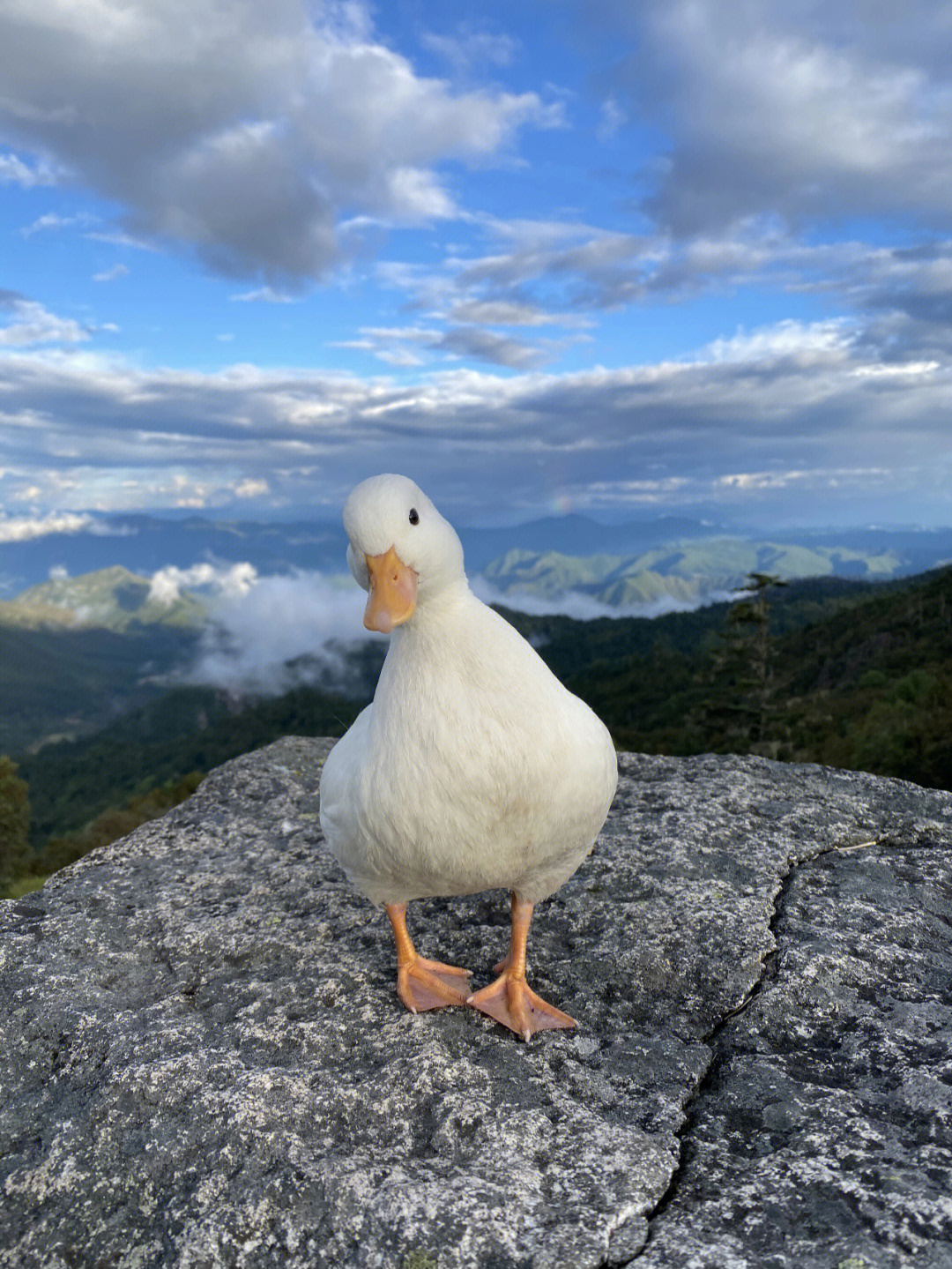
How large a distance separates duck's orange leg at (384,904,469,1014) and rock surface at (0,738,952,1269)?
11 cm

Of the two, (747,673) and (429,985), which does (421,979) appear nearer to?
(429,985)

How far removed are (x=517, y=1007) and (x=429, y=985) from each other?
0.58 metres

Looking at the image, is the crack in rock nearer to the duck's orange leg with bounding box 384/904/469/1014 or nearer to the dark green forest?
the duck's orange leg with bounding box 384/904/469/1014

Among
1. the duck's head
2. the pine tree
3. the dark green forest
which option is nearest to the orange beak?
the duck's head

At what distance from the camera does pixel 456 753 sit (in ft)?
13.1

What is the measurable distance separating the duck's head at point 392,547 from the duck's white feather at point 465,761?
11.7 inches

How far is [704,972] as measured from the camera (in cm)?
442

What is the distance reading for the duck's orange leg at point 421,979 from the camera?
439 cm

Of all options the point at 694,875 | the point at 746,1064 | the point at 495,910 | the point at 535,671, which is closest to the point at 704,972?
the point at 746,1064

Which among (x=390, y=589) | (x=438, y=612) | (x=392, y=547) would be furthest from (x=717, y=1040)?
(x=392, y=547)

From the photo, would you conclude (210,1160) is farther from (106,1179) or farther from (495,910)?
(495,910)

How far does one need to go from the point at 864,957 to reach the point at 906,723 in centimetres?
4680

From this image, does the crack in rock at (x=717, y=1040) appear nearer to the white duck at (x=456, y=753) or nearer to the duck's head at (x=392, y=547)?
the white duck at (x=456, y=753)

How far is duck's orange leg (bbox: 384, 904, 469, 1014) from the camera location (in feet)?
14.4
